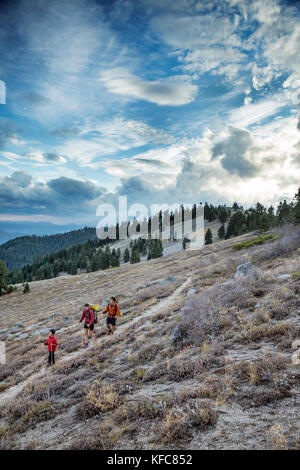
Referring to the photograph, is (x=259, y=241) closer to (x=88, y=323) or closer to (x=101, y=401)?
(x=88, y=323)

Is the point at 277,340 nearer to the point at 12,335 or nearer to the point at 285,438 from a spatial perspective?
the point at 285,438

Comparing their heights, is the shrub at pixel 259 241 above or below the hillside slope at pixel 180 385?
above

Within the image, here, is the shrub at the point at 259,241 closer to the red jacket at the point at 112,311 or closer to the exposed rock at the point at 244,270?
the exposed rock at the point at 244,270

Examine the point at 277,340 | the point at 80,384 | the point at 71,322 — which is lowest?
the point at 71,322

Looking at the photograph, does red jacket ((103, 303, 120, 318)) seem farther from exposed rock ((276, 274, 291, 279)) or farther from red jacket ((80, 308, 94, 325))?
exposed rock ((276, 274, 291, 279))

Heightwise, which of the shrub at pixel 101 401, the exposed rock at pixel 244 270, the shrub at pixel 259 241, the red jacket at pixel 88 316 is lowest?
the shrub at pixel 101 401

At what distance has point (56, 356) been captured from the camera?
11477 mm

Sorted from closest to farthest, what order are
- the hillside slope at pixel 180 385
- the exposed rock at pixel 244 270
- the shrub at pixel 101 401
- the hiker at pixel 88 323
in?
the hillside slope at pixel 180 385, the shrub at pixel 101 401, the hiker at pixel 88 323, the exposed rock at pixel 244 270

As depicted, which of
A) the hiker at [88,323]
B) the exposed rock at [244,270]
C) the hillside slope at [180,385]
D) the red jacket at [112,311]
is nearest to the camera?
the hillside slope at [180,385]

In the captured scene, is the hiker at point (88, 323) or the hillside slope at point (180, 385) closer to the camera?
the hillside slope at point (180, 385)

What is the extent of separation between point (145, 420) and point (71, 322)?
52.0 ft

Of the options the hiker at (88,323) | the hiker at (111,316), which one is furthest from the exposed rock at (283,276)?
the hiker at (88,323)
